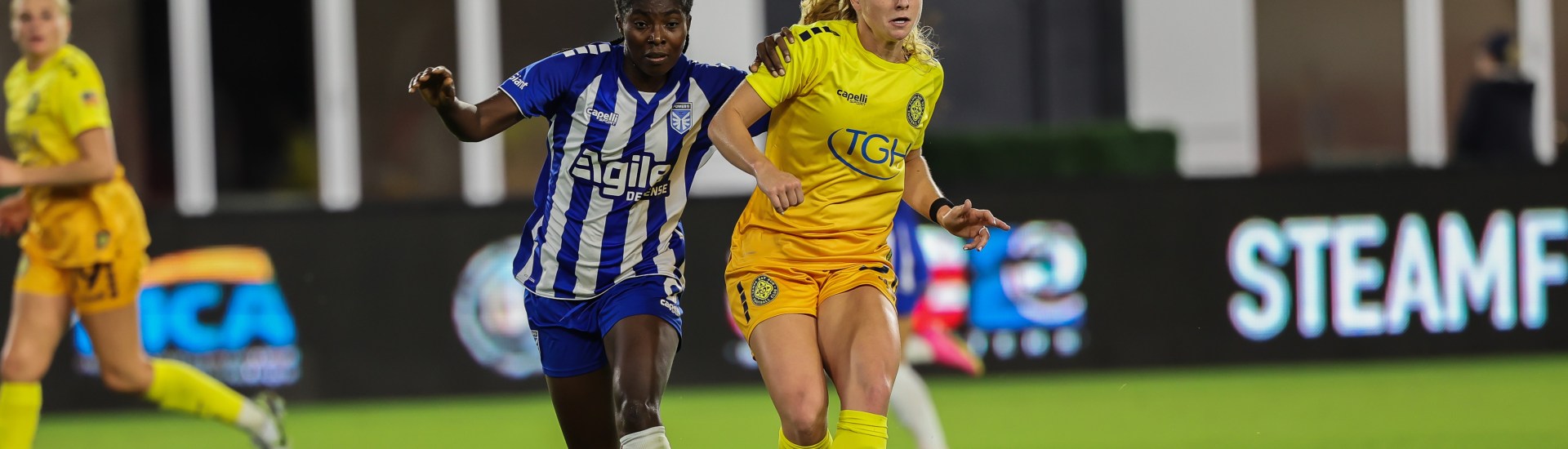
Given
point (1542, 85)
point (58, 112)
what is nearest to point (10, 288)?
point (58, 112)

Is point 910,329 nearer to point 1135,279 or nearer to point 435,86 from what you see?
point 1135,279

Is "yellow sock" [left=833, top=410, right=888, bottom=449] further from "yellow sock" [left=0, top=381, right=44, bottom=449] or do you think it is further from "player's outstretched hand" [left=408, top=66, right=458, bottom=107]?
"yellow sock" [left=0, top=381, right=44, bottom=449]

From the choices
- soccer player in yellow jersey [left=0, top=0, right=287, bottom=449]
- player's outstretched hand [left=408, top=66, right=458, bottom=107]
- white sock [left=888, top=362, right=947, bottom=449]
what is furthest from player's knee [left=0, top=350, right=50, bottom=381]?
white sock [left=888, top=362, right=947, bottom=449]

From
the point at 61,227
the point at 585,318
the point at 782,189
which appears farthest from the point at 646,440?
the point at 61,227

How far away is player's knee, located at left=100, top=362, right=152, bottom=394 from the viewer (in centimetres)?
669

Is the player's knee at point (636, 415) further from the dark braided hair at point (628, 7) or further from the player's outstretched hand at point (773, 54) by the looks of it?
the dark braided hair at point (628, 7)

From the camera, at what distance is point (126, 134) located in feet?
44.3

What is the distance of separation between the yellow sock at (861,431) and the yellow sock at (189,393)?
10.3ft

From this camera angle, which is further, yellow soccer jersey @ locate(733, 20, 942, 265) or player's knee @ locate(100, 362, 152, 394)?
player's knee @ locate(100, 362, 152, 394)

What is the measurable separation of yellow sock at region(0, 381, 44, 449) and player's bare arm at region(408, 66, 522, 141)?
2.57 metres

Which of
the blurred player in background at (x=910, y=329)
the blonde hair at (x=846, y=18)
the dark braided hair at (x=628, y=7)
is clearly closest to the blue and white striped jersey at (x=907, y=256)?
the blurred player in background at (x=910, y=329)

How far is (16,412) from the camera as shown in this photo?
6473 mm

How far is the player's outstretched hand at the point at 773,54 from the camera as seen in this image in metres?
4.89

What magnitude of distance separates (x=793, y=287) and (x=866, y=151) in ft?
1.40
